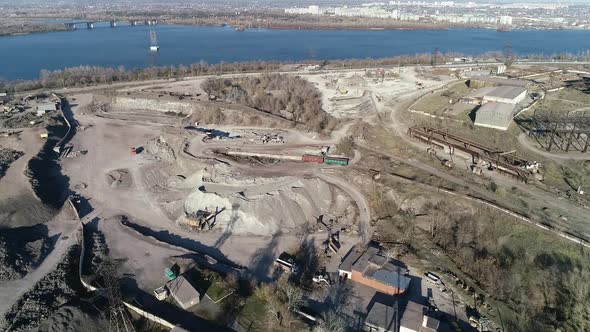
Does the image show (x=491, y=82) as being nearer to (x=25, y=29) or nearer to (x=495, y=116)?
(x=495, y=116)

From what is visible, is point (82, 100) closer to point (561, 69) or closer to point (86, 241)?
point (86, 241)

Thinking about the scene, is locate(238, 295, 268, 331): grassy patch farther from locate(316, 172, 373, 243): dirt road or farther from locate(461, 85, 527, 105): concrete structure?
locate(461, 85, 527, 105): concrete structure

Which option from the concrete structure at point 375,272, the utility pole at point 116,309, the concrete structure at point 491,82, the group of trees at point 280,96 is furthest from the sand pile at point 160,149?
the concrete structure at point 491,82

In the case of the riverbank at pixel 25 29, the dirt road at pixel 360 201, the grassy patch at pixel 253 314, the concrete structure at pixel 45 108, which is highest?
the riverbank at pixel 25 29

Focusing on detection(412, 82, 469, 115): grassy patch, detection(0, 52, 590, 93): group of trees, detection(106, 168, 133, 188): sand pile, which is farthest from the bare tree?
detection(0, 52, 590, 93): group of trees

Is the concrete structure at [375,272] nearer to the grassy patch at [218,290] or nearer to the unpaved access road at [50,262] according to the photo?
the grassy patch at [218,290]

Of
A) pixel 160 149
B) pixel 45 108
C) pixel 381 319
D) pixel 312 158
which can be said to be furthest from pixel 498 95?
pixel 45 108
